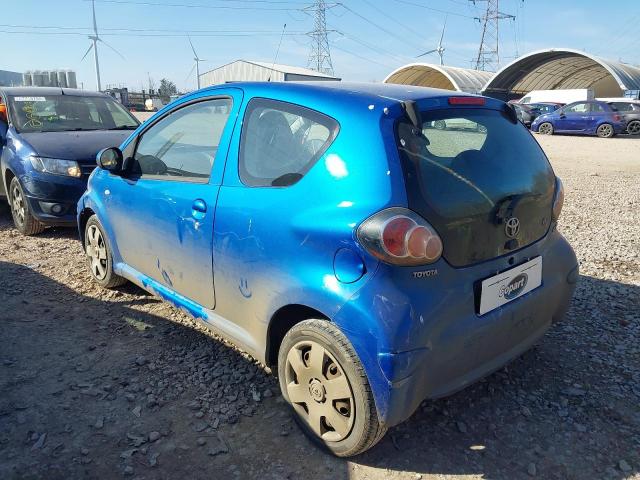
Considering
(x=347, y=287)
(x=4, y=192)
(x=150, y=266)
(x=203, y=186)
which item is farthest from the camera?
(x=4, y=192)

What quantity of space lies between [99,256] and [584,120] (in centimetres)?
2371

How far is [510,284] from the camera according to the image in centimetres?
Answer: 245

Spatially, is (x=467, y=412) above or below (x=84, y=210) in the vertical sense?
below

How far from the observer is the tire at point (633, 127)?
864 inches

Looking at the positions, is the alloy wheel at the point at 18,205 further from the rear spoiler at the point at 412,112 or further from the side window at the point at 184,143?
the rear spoiler at the point at 412,112

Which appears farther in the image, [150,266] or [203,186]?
[150,266]

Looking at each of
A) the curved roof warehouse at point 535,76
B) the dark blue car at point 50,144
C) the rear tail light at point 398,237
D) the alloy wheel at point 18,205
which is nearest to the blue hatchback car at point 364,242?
the rear tail light at point 398,237

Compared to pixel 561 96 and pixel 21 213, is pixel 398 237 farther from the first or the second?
pixel 561 96

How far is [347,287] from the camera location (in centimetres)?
214

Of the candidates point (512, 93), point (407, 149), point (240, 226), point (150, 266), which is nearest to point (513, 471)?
point (407, 149)

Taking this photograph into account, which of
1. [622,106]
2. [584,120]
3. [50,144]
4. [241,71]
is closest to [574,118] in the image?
[584,120]

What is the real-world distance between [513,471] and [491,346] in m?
0.56

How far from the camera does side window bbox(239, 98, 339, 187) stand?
241 cm

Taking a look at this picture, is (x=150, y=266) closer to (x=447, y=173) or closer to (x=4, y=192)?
(x=447, y=173)
